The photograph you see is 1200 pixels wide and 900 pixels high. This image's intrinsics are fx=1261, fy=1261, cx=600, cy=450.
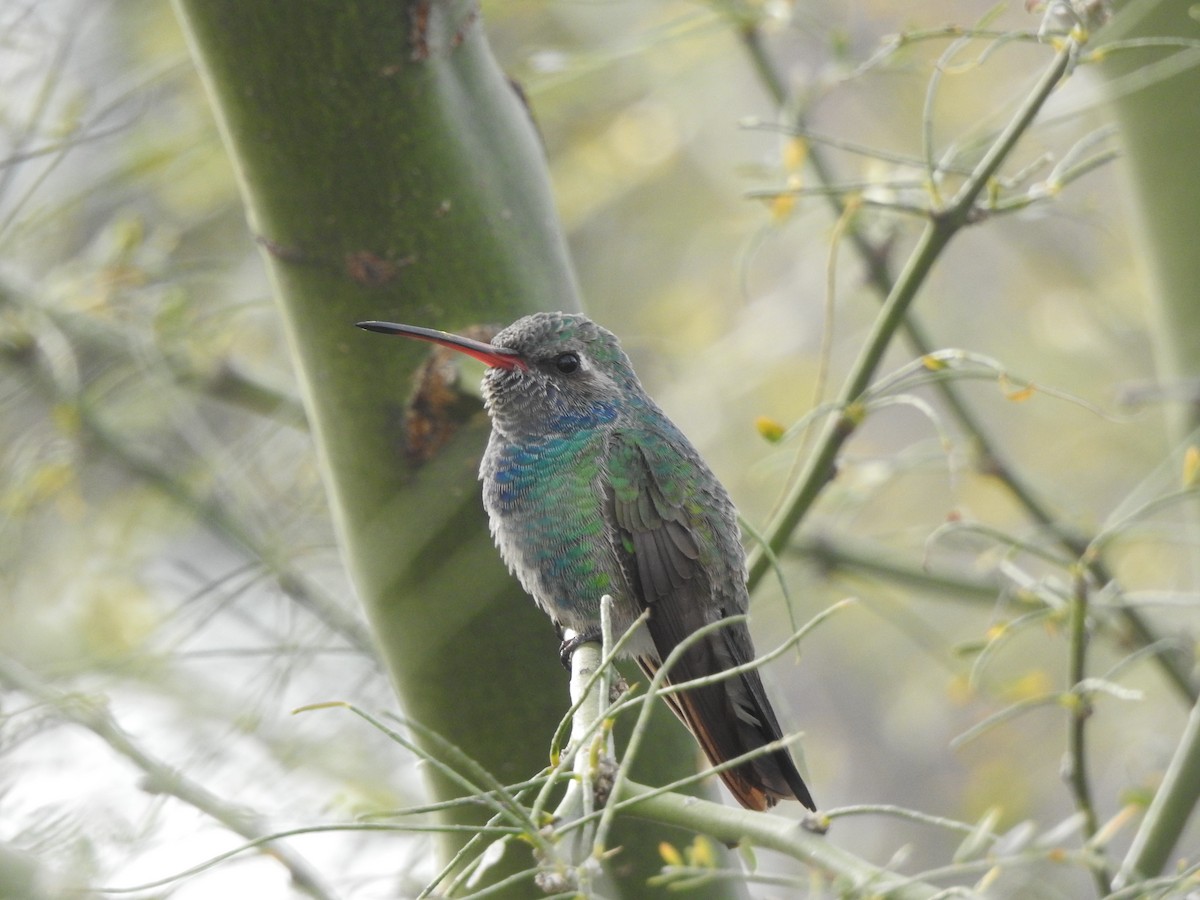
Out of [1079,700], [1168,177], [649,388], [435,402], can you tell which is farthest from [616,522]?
[649,388]

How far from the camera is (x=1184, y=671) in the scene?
3.05 metres

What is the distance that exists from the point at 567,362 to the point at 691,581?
0.52m

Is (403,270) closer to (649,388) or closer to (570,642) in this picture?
(570,642)

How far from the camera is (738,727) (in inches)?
94.5

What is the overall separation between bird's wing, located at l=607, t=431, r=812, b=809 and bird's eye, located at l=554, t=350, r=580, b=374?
177 mm

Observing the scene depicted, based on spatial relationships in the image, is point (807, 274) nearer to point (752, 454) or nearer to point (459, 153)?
point (752, 454)

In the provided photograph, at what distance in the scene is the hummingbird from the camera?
2375 mm

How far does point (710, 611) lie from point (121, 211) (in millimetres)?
4859

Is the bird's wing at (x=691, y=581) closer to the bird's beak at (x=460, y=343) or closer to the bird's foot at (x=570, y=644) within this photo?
the bird's foot at (x=570, y=644)

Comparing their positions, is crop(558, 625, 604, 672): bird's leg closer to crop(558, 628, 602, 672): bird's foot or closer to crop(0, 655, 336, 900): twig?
crop(558, 628, 602, 672): bird's foot

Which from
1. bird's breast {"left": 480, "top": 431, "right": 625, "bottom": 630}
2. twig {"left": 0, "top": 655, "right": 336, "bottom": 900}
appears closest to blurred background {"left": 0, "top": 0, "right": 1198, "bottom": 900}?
twig {"left": 0, "top": 655, "right": 336, "bottom": 900}

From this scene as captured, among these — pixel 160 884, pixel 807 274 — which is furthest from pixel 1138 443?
pixel 160 884

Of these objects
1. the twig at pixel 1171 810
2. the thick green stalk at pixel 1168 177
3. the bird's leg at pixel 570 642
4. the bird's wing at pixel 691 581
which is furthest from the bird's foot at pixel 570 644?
the thick green stalk at pixel 1168 177

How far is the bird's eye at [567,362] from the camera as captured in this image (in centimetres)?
259
